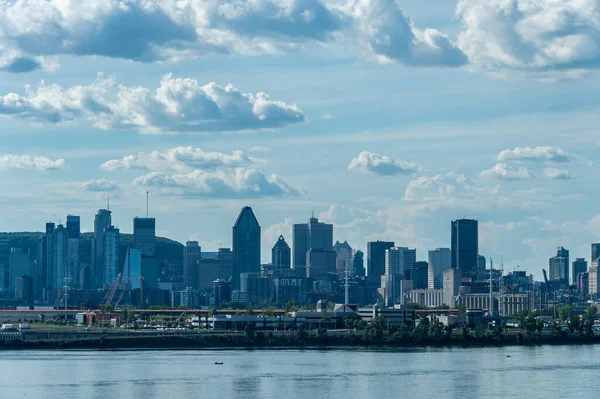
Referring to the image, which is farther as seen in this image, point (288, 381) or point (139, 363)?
point (139, 363)

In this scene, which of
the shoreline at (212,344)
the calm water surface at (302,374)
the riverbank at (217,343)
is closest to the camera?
the calm water surface at (302,374)

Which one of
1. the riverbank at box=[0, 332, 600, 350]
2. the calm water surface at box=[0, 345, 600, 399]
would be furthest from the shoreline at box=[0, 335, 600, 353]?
the calm water surface at box=[0, 345, 600, 399]

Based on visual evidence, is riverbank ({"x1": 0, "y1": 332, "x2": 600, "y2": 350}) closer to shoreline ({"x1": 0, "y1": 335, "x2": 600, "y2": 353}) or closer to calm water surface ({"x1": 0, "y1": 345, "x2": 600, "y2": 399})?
shoreline ({"x1": 0, "y1": 335, "x2": 600, "y2": 353})

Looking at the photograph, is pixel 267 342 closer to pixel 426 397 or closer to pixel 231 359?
pixel 231 359

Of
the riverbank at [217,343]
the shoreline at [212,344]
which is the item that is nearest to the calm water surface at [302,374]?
the shoreline at [212,344]

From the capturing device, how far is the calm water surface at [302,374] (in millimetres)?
112688

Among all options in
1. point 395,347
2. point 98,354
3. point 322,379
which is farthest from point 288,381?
point 395,347

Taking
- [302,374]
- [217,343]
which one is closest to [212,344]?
[217,343]

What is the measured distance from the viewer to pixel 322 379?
124250 mm

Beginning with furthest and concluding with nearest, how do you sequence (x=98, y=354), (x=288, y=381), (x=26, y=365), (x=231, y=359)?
1. (x=98, y=354)
2. (x=231, y=359)
3. (x=26, y=365)
4. (x=288, y=381)

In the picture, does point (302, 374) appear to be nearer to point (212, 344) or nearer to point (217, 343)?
point (212, 344)

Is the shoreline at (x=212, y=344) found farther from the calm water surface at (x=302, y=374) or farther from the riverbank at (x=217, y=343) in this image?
the calm water surface at (x=302, y=374)

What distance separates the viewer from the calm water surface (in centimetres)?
11269

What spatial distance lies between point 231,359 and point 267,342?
131 feet
